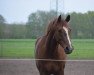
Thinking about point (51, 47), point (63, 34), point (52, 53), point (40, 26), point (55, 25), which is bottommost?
point (40, 26)

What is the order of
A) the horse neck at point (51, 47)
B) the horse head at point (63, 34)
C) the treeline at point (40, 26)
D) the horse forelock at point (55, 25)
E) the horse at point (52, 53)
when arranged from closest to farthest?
1. the horse head at point (63, 34)
2. the horse forelock at point (55, 25)
3. the horse at point (52, 53)
4. the horse neck at point (51, 47)
5. the treeline at point (40, 26)

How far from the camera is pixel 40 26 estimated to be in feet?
43.4

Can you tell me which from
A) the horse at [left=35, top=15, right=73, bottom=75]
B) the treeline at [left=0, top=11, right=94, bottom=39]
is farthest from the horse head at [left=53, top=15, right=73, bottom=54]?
the treeline at [left=0, top=11, right=94, bottom=39]

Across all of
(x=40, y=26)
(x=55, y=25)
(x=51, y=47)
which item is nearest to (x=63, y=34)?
(x=55, y=25)

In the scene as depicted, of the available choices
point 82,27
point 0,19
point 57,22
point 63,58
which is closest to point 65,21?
point 57,22

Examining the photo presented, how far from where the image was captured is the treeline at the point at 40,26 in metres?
12.1

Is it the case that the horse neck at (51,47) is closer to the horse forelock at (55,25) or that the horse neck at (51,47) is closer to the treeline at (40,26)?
the horse forelock at (55,25)

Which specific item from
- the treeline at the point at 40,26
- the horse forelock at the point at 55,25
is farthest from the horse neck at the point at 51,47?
the treeline at the point at 40,26

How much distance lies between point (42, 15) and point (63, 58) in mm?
5418

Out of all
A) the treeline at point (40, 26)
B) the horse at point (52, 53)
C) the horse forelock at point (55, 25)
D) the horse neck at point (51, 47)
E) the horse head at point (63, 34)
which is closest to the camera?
the horse head at point (63, 34)

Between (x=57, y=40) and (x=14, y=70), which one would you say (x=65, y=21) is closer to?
(x=57, y=40)

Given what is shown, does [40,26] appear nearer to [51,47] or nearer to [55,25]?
[51,47]

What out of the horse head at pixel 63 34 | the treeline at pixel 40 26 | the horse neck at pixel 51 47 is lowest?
the treeline at pixel 40 26

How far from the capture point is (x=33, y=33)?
14266mm
